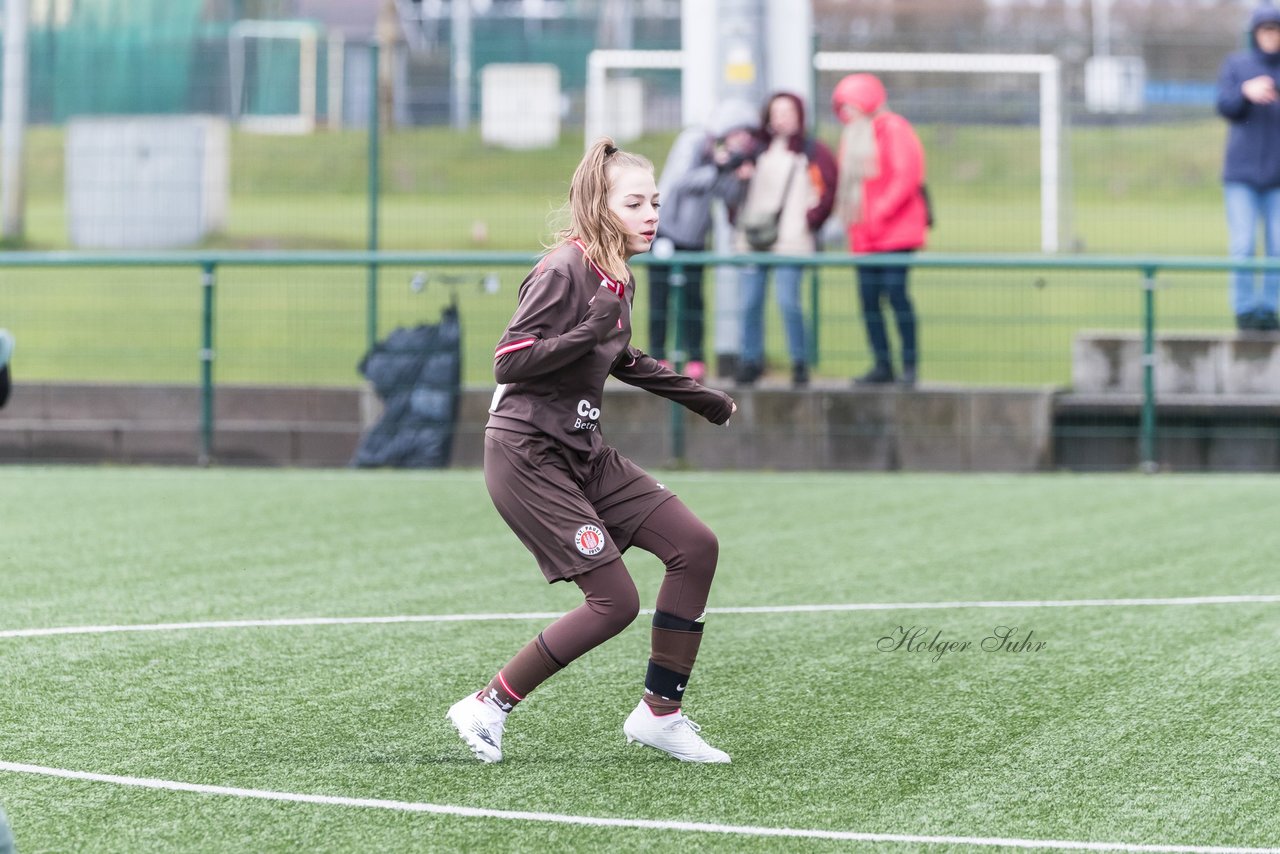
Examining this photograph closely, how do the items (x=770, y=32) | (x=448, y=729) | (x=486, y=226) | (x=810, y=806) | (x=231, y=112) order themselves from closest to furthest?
(x=810, y=806) → (x=448, y=729) → (x=770, y=32) → (x=486, y=226) → (x=231, y=112)

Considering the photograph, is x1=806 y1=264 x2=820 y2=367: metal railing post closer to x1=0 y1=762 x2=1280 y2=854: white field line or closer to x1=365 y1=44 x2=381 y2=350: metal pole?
Answer: x1=365 y1=44 x2=381 y2=350: metal pole

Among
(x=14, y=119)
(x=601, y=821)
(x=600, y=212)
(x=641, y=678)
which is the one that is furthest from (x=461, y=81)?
(x=601, y=821)

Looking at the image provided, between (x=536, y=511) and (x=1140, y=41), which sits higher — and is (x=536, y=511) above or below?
below

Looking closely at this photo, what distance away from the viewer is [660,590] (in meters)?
5.14

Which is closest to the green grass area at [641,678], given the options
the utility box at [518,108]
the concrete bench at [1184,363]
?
the concrete bench at [1184,363]

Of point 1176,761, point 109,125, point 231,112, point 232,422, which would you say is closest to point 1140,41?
point 231,112

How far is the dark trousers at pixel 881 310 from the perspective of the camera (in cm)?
1236

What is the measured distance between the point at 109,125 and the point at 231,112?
3.21 metres

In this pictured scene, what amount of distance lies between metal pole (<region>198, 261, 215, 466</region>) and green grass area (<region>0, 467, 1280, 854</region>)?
2.34m

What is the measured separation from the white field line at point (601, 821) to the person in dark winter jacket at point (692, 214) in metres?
7.88

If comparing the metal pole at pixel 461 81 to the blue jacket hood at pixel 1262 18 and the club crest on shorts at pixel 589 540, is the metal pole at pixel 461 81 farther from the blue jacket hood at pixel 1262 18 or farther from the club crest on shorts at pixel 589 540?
the club crest on shorts at pixel 589 540

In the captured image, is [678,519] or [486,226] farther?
[486,226]

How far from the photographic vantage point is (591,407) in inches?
200

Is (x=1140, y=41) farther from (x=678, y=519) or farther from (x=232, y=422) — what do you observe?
(x=678, y=519)
